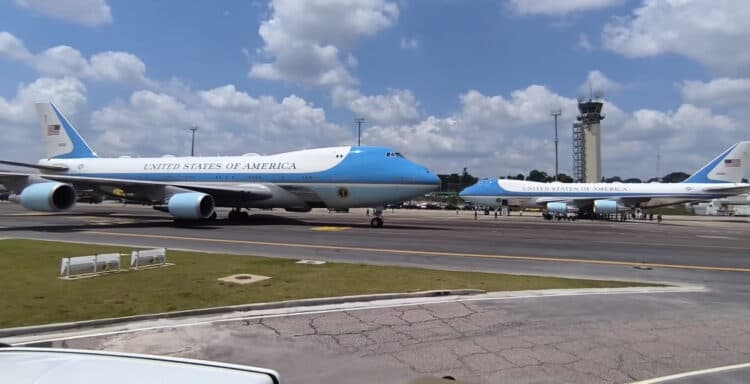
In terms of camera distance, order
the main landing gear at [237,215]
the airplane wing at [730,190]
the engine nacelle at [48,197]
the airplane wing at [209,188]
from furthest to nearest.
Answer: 1. the airplane wing at [730,190]
2. the main landing gear at [237,215]
3. the airplane wing at [209,188]
4. the engine nacelle at [48,197]

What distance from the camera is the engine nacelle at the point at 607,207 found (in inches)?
2003

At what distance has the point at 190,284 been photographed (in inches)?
419

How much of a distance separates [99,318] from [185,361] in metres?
6.36

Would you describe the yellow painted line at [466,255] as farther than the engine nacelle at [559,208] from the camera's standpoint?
No

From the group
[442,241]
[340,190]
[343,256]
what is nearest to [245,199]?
[340,190]

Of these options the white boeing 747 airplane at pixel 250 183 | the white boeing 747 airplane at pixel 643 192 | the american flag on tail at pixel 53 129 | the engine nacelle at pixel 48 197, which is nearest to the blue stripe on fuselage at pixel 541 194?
the white boeing 747 airplane at pixel 643 192

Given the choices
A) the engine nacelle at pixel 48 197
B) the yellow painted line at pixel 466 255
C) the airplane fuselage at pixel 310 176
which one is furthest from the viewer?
the airplane fuselage at pixel 310 176

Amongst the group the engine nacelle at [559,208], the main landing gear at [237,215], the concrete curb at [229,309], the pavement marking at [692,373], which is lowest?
the pavement marking at [692,373]

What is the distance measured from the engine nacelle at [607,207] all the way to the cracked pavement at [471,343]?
44.9 metres

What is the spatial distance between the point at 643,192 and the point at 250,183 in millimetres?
41651

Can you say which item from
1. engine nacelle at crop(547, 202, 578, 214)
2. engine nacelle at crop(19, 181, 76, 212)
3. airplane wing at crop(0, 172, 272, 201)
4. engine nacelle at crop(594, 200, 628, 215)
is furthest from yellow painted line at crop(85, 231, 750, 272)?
engine nacelle at crop(594, 200, 628, 215)

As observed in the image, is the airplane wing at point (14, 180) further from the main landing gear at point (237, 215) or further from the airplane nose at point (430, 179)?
the airplane nose at point (430, 179)

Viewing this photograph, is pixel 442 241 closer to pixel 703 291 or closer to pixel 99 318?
pixel 703 291

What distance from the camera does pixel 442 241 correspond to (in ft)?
71.8
